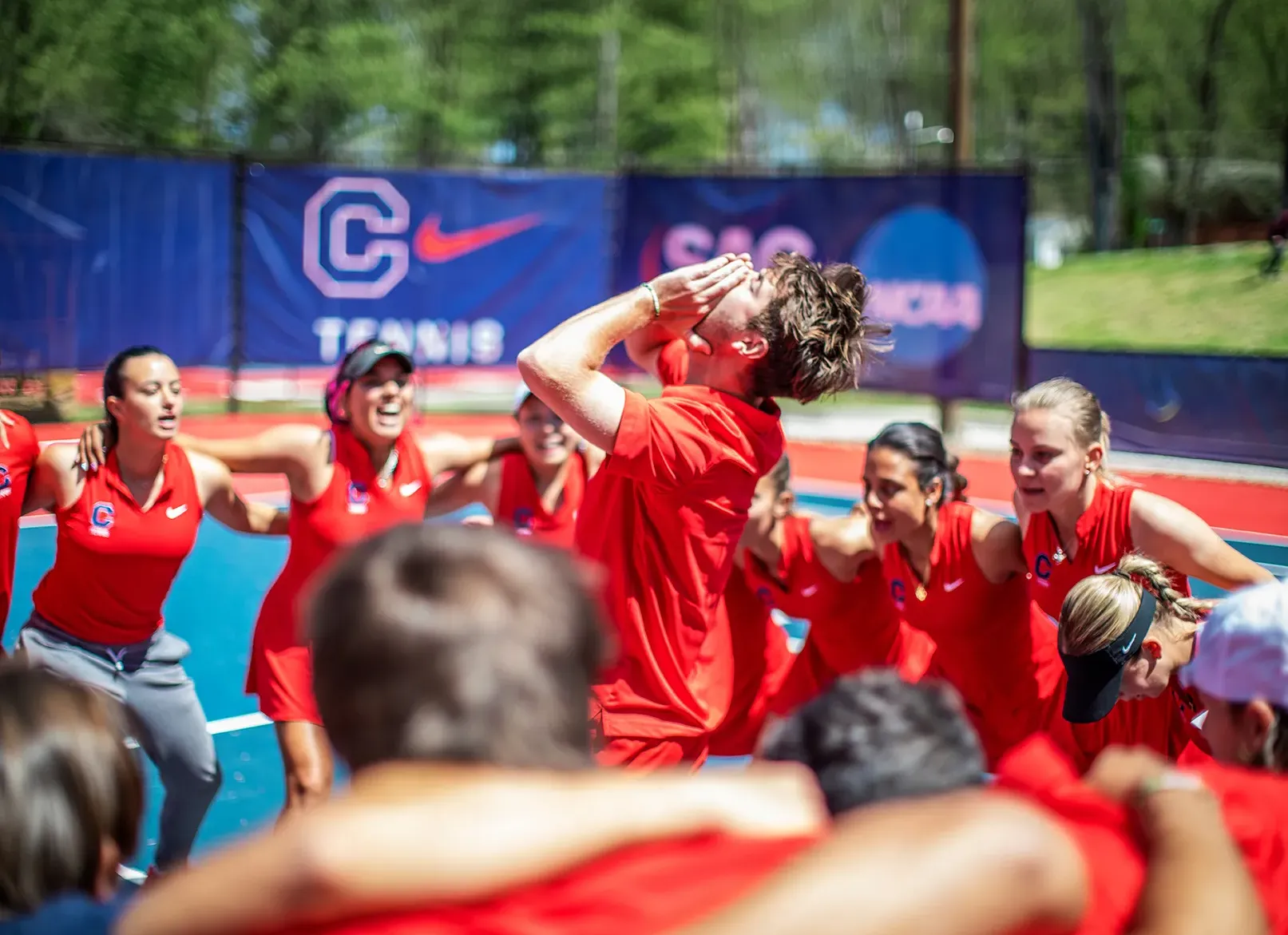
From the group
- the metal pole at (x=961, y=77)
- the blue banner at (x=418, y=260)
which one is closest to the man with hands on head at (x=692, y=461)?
the blue banner at (x=418, y=260)

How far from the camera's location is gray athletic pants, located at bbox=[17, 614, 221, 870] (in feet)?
14.7

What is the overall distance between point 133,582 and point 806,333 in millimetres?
2546

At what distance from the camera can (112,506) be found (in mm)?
4598

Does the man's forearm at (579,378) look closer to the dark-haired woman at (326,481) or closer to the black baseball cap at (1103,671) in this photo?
the black baseball cap at (1103,671)

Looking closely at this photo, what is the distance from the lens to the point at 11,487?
4.49 metres

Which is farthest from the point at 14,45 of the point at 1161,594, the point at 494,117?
the point at 1161,594

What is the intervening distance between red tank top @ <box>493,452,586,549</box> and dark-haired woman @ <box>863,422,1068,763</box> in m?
1.24

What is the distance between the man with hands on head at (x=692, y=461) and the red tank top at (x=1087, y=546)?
1041 millimetres

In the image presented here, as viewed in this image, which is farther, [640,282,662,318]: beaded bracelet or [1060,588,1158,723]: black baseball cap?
[1060,588,1158,723]: black baseball cap

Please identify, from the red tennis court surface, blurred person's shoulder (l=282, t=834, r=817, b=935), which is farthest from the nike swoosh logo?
blurred person's shoulder (l=282, t=834, r=817, b=935)

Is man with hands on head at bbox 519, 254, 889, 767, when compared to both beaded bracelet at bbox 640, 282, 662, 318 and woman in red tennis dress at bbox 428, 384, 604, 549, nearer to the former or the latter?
beaded bracelet at bbox 640, 282, 662, 318

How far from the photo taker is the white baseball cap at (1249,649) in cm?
218

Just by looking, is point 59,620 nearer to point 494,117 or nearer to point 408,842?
point 408,842

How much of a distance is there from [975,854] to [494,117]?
43.4 meters
